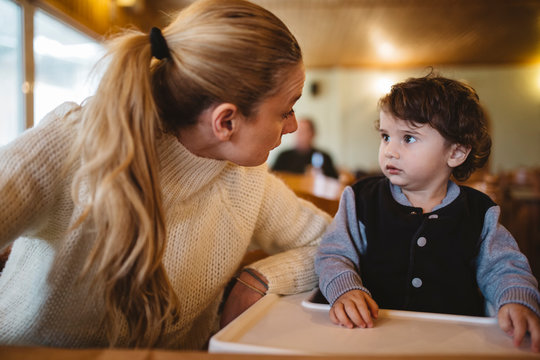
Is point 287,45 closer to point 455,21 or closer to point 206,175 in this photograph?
point 206,175

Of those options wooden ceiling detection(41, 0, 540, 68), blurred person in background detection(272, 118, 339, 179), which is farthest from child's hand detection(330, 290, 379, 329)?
blurred person in background detection(272, 118, 339, 179)

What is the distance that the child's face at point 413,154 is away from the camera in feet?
3.31

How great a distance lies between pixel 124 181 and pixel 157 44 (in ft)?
0.99

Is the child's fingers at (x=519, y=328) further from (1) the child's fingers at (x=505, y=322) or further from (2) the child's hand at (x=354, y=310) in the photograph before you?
(2) the child's hand at (x=354, y=310)

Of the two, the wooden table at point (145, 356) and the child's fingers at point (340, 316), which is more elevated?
the wooden table at point (145, 356)

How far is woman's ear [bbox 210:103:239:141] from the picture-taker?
86 cm

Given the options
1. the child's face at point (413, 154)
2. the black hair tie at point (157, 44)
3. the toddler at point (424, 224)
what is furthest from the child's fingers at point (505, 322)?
the black hair tie at point (157, 44)

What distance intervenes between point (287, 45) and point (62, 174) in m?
0.54

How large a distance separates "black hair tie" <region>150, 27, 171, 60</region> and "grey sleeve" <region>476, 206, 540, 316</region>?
849 millimetres

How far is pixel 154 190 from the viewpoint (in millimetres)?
778

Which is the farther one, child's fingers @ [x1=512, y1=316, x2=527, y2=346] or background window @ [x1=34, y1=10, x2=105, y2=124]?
background window @ [x1=34, y1=10, x2=105, y2=124]

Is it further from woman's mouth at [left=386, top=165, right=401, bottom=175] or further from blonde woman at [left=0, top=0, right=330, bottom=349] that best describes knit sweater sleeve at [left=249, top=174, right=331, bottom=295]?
woman's mouth at [left=386, top=165, right=401, bottom=175]

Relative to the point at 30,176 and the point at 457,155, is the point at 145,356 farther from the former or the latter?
the point at 457,155

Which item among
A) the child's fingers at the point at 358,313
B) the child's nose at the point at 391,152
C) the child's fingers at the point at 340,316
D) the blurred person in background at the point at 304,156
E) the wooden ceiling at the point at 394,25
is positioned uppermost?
the wooden ceiling at the point at 394,25
